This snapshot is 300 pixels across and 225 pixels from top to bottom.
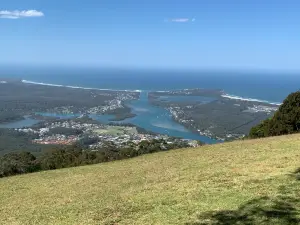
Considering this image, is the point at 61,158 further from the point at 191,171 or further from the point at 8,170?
the point at 191,171

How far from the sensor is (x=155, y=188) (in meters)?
11.3

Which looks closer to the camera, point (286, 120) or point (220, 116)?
point (286, 120)

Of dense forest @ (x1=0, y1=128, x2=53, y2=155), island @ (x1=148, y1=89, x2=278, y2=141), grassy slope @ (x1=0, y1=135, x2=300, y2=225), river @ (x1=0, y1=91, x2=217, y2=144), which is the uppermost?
grassy slope @ (x1=0, y1=135, x2=300, y2=225)

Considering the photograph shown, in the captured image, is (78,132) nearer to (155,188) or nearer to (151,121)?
(151,121)

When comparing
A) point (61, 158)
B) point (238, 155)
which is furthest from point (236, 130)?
point (238, 155)

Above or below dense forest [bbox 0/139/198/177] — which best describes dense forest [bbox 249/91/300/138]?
above

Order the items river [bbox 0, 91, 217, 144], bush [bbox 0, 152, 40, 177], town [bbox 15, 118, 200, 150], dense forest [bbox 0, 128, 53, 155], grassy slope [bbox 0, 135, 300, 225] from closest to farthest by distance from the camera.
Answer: grassy slope [bbox 0, 135, 300, 225], bush [bbox 0, 152, 40, 177], dense forest [bbox 0, 128, 53, 155], town [bbox 15, 118, 200, 150], river [bbox 0, 91, 217, 144]

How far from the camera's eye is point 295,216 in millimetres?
7410

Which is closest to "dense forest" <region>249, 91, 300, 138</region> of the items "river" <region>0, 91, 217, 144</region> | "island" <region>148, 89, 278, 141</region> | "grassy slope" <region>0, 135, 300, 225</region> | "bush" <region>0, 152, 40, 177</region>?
"grassy slope" <region>0, 135, 300, 225</region>

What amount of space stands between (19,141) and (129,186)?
64.0 m

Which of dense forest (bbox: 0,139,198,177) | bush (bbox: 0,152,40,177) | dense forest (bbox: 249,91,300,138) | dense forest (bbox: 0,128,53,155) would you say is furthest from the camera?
dense forest (bbox: 0,128,53,155)

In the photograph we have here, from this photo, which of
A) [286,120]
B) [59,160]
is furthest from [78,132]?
[286,120]

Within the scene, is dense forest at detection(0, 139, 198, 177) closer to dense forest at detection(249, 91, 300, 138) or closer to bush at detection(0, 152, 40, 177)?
bush at detection(0, 152, 40, 177)

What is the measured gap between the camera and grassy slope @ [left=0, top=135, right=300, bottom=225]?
29.4 feet
